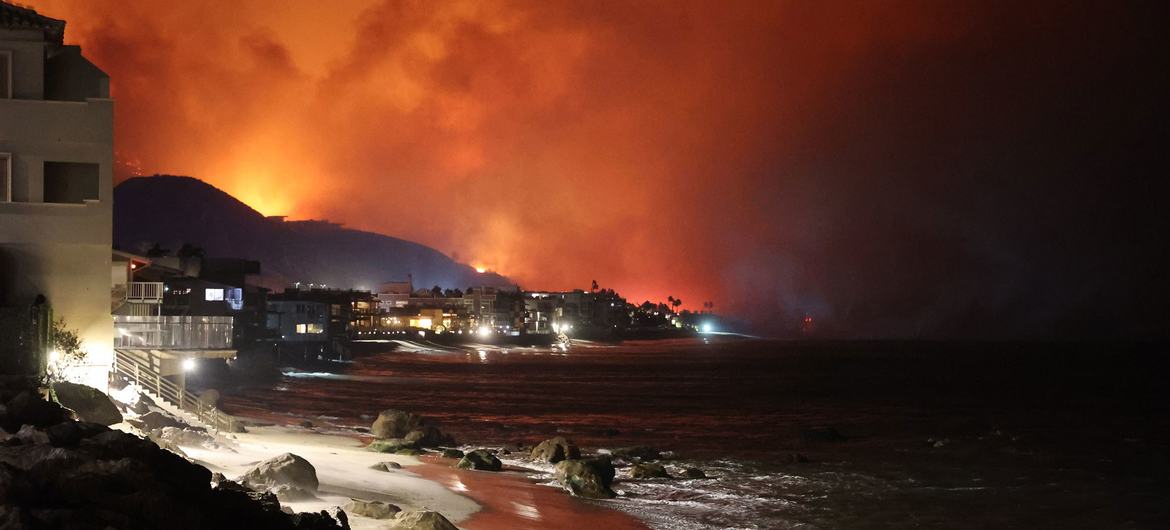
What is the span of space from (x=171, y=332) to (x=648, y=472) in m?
16.8

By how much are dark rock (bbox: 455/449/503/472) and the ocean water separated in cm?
444

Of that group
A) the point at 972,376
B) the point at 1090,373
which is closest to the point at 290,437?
the point at 972,376

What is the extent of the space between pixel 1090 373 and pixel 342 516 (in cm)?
13398

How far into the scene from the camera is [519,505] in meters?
26.7

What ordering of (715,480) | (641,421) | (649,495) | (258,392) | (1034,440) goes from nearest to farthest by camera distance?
(649,495)
(715,480)
(1034,440)
(641,421)
(258,392)

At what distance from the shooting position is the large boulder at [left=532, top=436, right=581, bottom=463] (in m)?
36.2

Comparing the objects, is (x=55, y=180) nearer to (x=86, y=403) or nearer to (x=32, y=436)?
(x=86, y=403)

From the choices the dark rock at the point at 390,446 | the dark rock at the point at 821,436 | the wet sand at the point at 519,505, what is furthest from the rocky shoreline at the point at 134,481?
the dark rock at the point at 821,436

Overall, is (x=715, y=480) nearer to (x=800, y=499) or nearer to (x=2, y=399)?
(x=800, y=499)

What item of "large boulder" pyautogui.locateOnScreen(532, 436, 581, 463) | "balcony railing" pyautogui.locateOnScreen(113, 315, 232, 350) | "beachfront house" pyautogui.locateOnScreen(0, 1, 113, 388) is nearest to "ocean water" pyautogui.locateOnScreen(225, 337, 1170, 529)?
"large boulder" pyautogui.locateOnScreen(532, 436, 581, 463)

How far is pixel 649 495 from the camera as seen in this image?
30.4m

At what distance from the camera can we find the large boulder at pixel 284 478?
67.8ft

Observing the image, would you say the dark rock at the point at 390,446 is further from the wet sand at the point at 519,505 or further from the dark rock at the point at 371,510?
the dark rock at the point at 371,510

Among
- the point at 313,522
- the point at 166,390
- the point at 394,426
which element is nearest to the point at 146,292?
the point at 166,390
